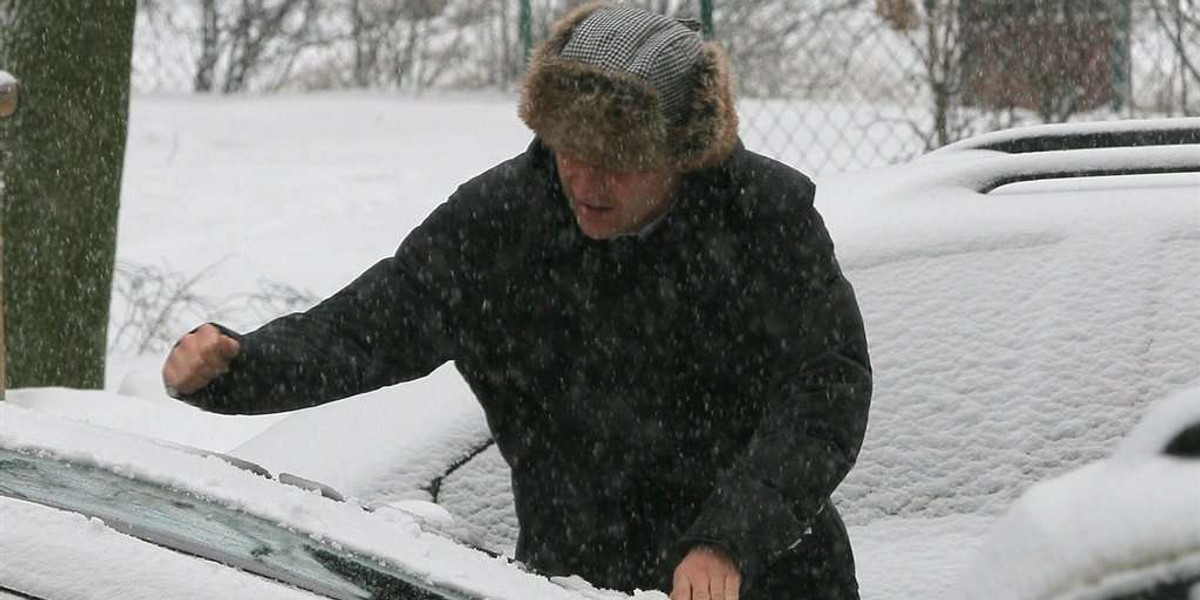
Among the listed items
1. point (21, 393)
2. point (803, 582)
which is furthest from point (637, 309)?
point (21, 393)

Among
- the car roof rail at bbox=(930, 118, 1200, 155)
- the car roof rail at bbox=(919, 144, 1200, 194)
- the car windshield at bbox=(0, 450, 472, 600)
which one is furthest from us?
the car roof rail at bbox=(930, 118, 1200, 155)

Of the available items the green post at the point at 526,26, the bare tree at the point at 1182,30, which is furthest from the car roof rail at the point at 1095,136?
the green post at the point at 526,26

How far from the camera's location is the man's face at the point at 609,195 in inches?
91.0

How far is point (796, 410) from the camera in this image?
7.34ft

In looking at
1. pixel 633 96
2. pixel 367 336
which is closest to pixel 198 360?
pixel 367 336

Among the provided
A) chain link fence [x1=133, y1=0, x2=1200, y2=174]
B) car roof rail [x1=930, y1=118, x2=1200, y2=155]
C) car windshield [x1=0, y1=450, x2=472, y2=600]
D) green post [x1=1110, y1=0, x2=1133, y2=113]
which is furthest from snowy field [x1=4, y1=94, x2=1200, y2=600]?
green post [x1=1110, y1=0, x2=1133, y2=113]

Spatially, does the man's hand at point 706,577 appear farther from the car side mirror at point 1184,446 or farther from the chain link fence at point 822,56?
the chain link fence at point 822,56

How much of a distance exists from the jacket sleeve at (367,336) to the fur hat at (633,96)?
201mm

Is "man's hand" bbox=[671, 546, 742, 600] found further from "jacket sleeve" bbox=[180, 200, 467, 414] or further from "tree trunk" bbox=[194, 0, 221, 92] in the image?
"tree trunk" bbox=[194, 0, 221, 92]

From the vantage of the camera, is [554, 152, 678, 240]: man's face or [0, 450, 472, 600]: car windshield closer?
[0, 450, 472, 600]: car windshield

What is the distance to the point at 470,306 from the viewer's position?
2.45 m

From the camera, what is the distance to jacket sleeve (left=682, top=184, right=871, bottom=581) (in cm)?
215

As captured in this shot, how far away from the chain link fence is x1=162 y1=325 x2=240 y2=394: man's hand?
431 centimetres

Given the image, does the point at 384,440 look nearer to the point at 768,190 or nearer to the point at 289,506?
the point at 768,190
